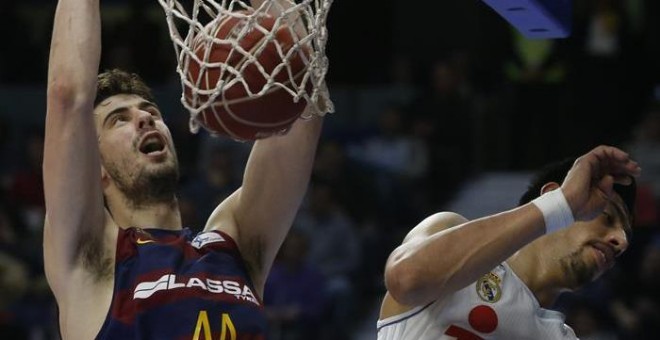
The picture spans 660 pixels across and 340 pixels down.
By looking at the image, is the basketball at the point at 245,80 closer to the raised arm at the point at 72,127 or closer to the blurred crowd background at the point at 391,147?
the raised arm at the point at 72,127

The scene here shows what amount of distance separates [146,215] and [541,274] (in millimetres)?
1280

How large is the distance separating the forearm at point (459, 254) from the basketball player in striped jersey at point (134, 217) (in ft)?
1.88

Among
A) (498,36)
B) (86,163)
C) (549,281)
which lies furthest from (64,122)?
(498,36)

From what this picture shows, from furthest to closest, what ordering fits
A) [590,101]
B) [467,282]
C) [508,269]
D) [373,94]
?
[373,94]
[590,101]
[508,269]
[467,282]

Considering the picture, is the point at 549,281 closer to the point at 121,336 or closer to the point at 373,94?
the point at 121,336

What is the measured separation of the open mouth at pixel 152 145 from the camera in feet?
13.7

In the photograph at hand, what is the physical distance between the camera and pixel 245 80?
→ 356 cm

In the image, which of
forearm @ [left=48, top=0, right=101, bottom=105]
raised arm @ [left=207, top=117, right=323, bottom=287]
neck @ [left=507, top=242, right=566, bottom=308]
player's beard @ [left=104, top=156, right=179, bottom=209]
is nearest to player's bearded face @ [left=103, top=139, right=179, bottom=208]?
player's beard @ [left=104, top=156, right=179, bottom=209]

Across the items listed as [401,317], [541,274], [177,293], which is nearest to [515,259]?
[541,274]

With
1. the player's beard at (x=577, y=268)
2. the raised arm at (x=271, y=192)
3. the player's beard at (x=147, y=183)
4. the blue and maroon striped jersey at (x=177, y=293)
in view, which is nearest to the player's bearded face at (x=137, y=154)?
the player's beard at (x=147, y=183)

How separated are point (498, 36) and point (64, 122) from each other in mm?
9814

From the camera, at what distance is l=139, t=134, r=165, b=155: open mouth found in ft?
13.7

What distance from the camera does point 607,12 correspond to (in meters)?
10.7

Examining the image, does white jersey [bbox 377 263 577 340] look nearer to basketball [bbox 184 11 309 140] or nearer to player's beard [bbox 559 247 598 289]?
player's beard [bbox 559 247 598 289]
